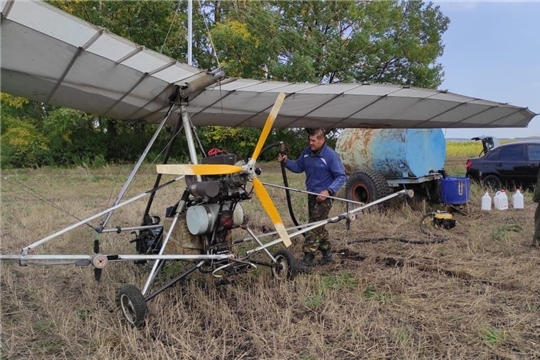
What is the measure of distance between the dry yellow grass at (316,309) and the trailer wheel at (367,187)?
231 cm

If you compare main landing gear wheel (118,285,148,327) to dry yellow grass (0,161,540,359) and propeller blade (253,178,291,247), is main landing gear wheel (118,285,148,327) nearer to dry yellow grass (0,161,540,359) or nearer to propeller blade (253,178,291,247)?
dry yellow grass (0,161,540,359)

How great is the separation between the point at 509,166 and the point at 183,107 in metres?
9.74

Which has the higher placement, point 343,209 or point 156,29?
point 156,29

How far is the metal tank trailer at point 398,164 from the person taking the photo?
9266mm

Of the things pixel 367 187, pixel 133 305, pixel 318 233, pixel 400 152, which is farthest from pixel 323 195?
pixel 400 152

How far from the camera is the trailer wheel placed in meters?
9.02

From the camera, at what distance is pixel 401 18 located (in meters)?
25.5

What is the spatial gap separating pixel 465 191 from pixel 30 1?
27.2 ft

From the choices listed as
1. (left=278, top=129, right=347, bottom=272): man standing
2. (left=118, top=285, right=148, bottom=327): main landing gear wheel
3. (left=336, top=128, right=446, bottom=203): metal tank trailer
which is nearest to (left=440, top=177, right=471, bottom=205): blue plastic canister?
(left=336, top=128, right=446, bottom=203): metal tank trailer

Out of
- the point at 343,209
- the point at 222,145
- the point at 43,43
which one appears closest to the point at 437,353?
the point at 43,43

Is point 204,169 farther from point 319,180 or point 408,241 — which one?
point 408,241

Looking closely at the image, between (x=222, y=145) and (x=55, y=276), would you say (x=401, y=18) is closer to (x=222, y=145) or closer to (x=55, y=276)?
(x=222, y=145)

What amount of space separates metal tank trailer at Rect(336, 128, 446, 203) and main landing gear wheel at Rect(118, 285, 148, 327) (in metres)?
6.05

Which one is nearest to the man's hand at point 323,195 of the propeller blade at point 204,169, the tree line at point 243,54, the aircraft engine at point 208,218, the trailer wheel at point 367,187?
the aircraft engine at point 208,218
